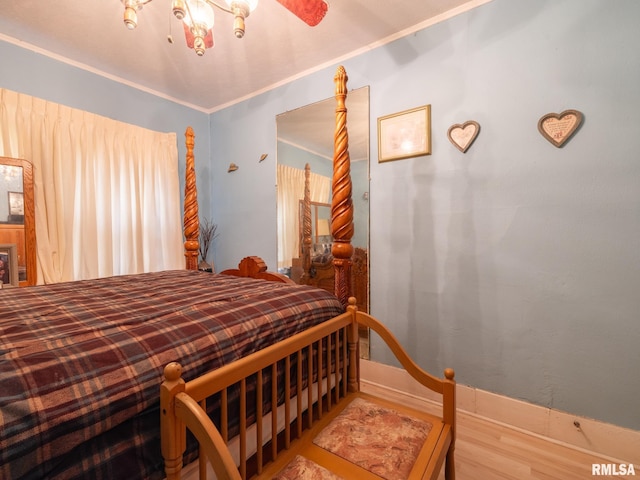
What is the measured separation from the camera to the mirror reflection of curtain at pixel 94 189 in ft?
6.95

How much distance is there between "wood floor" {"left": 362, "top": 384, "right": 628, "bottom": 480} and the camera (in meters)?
1.34

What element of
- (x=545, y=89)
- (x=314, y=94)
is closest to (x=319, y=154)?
(x=314, y=94)

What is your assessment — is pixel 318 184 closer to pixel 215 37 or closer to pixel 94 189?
pixel 215 37

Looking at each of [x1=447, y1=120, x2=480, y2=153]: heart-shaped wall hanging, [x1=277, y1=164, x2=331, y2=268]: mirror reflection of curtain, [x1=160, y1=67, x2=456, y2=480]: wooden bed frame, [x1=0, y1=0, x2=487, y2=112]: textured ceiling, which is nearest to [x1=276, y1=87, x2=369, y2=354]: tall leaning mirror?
[x1=277, y1=164, x2=331, y2=268]: mirror reflection of curtain

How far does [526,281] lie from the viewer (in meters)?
1.65

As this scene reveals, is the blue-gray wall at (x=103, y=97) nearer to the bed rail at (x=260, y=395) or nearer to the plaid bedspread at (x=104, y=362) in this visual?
the plaid bedspread at (x=104, y=362)

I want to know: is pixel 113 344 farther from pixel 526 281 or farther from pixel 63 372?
pixel 526 281

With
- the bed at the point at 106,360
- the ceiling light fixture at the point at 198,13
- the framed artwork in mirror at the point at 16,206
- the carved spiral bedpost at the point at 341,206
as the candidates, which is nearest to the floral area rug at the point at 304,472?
the bed at the point at 106,360

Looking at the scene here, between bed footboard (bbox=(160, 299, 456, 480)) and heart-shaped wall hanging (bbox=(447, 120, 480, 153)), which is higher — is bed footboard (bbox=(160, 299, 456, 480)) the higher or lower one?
the lower one

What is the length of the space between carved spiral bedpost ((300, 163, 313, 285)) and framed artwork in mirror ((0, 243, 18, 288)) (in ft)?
6.69

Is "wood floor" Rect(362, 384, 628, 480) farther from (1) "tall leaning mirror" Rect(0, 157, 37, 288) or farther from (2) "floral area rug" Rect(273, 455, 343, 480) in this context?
(1) "tall leaning mirror" Rect(0, 157, 37, 288)

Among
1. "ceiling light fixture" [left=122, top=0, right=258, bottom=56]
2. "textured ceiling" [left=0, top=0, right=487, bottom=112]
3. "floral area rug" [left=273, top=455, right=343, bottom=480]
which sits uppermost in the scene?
"textured ceiling" [left=0, top=0, right=487, bottom=112]

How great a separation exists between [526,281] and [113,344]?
1951mm

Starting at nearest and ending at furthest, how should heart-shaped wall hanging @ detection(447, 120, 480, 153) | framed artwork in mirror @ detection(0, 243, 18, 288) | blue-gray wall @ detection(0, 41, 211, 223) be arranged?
heart-shaped wall hanging @ detection(447, 120, 480, 153) → framed artwork in mirror @ detection(0, 243, 18, 288) → blue-gray wall @ detection(0, 41, 211, 223)
